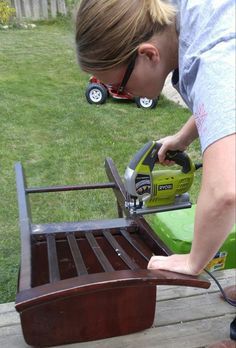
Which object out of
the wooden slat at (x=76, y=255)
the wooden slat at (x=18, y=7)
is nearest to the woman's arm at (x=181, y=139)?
the wooden slat at (x=76, y=255)

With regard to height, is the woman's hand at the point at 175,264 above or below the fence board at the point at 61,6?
above

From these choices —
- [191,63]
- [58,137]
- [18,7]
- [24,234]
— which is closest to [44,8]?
[18,7]

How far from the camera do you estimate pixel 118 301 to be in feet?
5.45

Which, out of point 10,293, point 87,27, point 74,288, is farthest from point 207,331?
point 87,27

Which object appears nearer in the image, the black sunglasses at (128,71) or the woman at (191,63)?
the woman at (191,63)

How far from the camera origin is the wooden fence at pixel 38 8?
10367mm

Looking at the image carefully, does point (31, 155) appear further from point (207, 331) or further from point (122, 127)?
point (207, 331)

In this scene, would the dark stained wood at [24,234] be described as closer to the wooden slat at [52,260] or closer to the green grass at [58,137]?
the wooden slat at [52,260]

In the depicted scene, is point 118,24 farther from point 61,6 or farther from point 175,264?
point 61,6

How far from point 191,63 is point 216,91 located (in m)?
0.11

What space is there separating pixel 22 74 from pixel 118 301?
18.1 ft

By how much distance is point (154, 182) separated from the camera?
72.1 inches

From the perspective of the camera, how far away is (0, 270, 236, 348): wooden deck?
175 centimetres

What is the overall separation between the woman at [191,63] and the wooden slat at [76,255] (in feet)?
1.21
